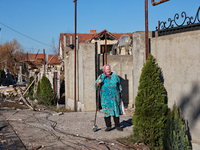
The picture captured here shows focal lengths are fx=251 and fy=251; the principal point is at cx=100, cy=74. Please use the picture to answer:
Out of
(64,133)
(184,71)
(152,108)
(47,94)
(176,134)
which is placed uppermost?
(184,71)

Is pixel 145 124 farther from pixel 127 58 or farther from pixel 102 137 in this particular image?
pixel 127 58

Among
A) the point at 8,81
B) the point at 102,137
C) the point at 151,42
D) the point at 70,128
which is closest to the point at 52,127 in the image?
the point at 70,128

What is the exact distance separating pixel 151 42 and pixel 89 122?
11.0 feet

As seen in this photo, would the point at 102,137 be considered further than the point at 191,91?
Yes

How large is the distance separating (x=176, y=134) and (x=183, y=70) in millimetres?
1327

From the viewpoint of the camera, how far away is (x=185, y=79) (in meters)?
5.24

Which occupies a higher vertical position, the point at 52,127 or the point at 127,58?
the point at 127,58

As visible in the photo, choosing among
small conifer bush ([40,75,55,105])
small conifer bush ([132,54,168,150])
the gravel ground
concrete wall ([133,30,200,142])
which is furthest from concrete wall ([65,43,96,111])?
small conifer bush ([132,54,168,150])

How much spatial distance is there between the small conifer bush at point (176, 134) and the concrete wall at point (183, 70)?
9.6 inches

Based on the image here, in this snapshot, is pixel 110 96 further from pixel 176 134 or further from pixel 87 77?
pixel 87 77

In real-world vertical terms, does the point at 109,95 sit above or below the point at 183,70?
below

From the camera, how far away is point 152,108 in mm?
5324

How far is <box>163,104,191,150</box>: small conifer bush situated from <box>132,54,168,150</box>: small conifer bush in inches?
8.7

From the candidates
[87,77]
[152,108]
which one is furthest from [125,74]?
[152,108]
